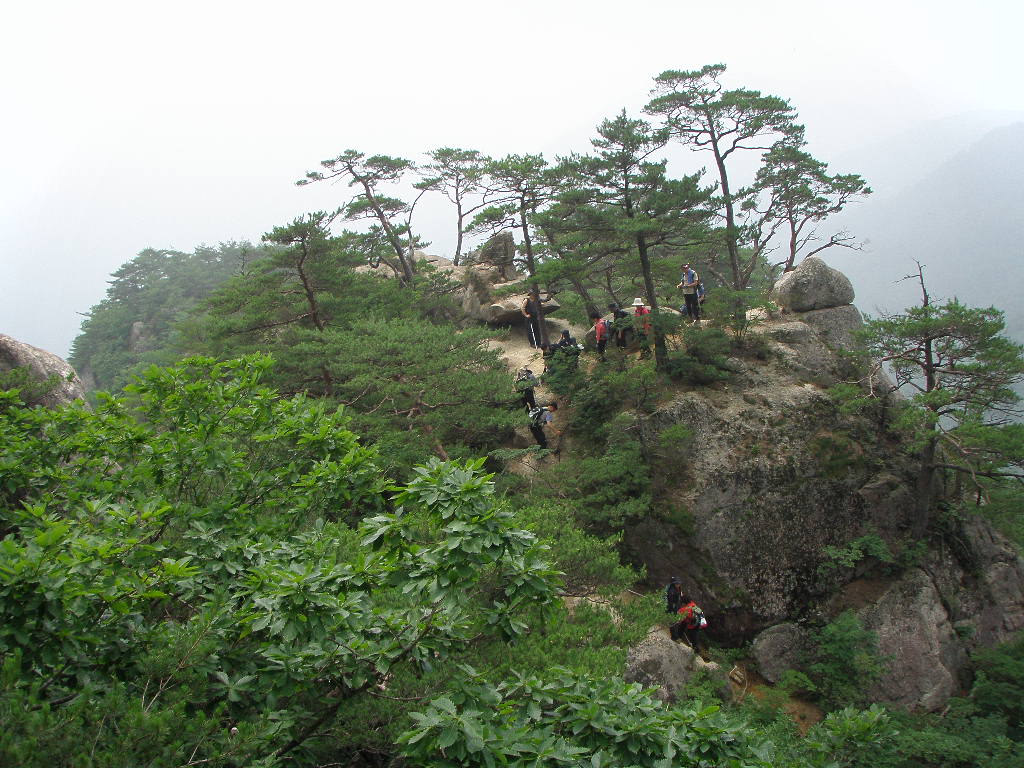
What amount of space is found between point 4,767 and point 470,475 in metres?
2.23

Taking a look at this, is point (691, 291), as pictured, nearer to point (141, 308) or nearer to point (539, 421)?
point (539, 421)

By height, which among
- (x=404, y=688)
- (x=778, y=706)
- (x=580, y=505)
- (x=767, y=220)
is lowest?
(x=778, y=706)

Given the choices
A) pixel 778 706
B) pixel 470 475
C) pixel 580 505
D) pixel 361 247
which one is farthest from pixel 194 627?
pixel 361 247

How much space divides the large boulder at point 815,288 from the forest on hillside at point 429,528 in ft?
6.45

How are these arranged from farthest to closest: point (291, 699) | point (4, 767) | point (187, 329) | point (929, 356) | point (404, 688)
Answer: point (187, 329)
point (929, 356)
point (404, 688)
point (291, 699)
point (4, 767)

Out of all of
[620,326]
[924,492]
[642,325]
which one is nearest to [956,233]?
[924,492]

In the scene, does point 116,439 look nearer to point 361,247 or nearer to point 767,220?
point 361,247

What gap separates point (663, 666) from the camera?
960 cm

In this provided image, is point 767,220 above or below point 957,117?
below

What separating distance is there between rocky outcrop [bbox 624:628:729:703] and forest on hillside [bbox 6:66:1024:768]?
0.95 feet

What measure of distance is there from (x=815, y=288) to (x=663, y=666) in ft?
40.0

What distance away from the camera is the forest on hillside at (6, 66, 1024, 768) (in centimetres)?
298

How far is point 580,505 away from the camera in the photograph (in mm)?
11625

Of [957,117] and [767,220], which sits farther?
[957,117]
